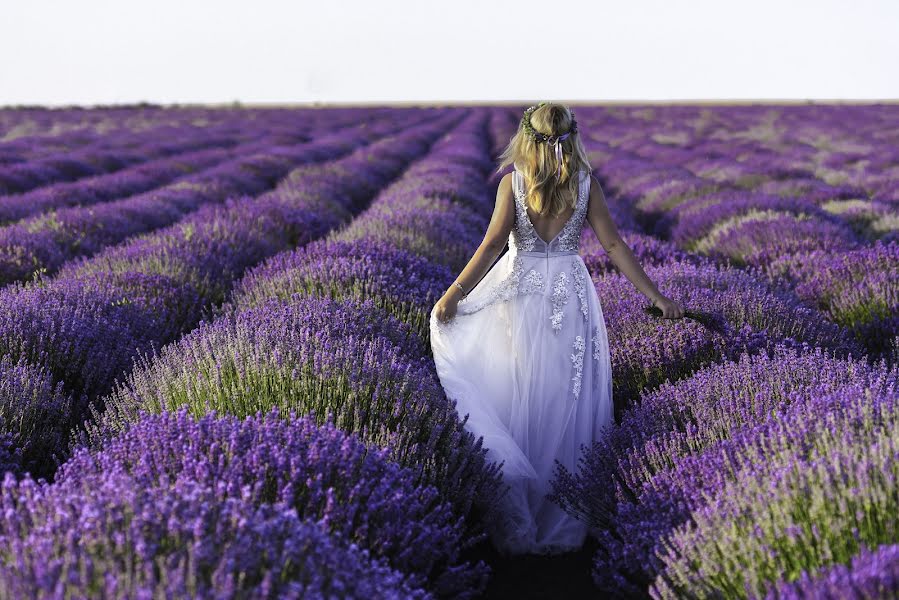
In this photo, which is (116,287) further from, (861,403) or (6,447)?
(861,403)

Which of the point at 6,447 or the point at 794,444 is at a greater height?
the point at 794,444

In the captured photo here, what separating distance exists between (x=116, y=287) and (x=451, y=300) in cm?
218

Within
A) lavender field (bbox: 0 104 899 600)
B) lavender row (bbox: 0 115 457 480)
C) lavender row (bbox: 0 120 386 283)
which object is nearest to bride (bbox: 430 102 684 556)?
lavender field (bbox: 0 104 899 600)

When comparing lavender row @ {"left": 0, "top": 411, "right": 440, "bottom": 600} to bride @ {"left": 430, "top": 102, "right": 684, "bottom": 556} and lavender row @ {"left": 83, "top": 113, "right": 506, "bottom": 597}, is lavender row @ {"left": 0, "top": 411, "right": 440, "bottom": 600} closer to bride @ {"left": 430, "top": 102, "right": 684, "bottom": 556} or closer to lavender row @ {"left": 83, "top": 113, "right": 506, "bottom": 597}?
lavender row @ {"left": 83, "top": 113, "right": 506, "bottom": 597}

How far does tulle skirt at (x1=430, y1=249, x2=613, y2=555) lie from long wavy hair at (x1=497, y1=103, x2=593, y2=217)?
0.77ft

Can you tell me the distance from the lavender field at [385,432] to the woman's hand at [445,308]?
0.23 metres

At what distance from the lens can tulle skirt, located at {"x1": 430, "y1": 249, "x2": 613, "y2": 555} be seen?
295 centimetres

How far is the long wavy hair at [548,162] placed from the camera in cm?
288

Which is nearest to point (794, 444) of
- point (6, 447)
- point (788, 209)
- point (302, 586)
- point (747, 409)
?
point (747, 409)

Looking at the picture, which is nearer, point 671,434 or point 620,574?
point 620,574

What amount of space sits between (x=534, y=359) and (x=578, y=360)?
16cm

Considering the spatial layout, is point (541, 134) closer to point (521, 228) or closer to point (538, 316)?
point (521, 228)

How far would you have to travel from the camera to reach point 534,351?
300cm

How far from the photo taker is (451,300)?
3.03m
